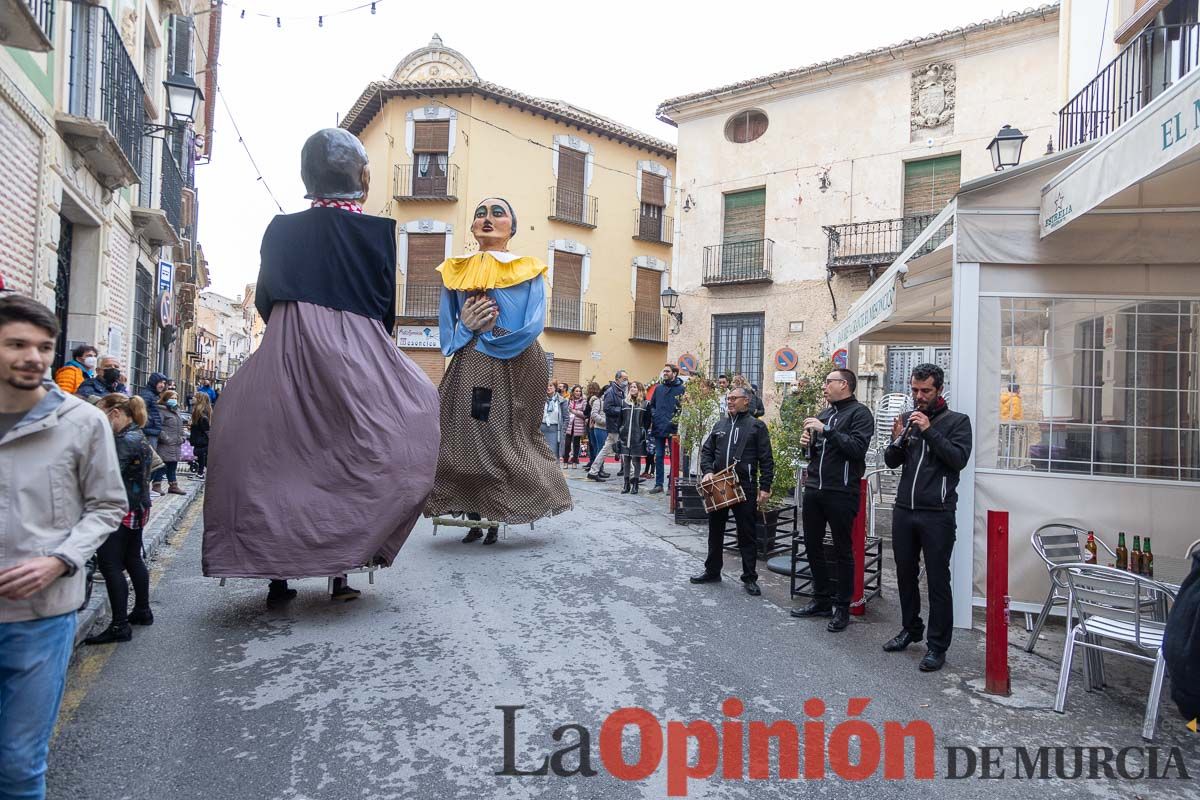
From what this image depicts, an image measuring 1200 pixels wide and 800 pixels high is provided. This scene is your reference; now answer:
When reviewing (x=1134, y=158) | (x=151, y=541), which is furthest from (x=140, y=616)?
(x=1134, y=158)

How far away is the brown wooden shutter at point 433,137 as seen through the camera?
25.0 meters

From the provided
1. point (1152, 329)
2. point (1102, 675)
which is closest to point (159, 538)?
point (1102, 675)

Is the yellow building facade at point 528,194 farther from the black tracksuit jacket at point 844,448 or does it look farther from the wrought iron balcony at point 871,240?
the black tracksuit jacket at point 844,448

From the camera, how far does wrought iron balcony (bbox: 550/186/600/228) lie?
1032 inches

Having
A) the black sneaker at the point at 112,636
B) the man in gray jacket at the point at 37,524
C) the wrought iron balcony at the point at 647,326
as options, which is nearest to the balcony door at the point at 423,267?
the wrought iron balcony at the point at 647,326

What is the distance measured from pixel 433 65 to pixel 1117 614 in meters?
25.9

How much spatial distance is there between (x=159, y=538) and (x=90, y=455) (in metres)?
5.20

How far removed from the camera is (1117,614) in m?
3.87

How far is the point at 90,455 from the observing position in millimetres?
2387

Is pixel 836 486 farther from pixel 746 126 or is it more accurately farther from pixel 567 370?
pixel 567 370

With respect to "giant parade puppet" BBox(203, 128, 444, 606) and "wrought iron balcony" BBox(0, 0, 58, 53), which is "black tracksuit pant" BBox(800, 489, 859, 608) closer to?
"giant parade puppet" BBox(203, 128, 444, 606)

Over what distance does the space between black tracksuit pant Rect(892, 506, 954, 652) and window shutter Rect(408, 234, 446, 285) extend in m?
22.0

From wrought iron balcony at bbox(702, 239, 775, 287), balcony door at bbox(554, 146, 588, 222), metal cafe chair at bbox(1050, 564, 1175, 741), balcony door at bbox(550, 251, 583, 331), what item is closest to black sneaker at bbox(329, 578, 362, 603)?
metal cafe chair at bbox(1050, 564, 1175, 741)

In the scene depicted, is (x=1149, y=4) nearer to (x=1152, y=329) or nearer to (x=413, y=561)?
(x=1152, y=329)
